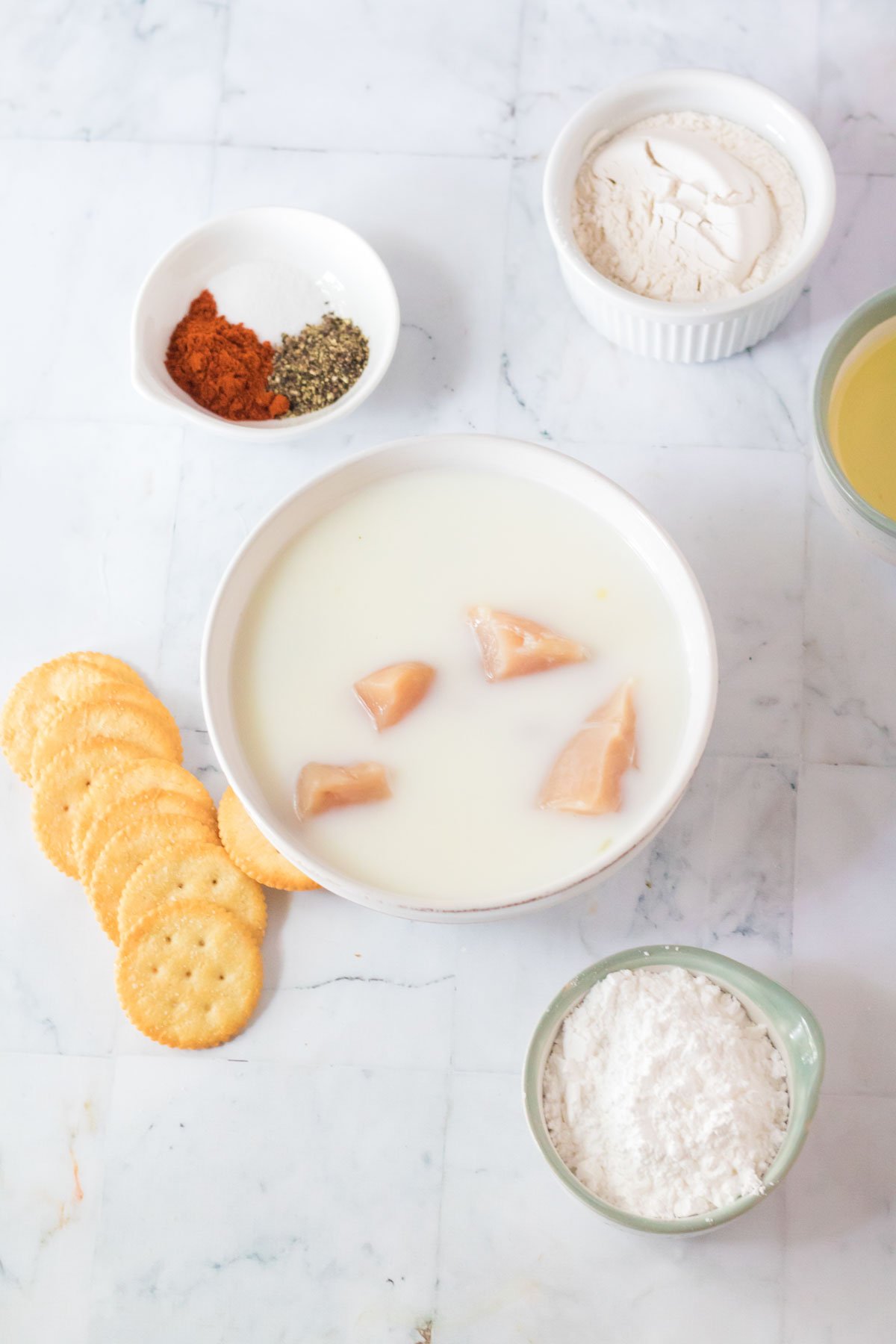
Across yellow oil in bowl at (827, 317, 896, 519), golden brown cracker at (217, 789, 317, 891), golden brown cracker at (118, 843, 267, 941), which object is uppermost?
yellow oil in bowl at (827, 317, 896, 519)

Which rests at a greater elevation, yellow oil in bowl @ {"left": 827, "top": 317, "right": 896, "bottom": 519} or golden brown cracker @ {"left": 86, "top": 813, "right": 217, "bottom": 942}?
yellow oil in bowl @ {"left": 827, "top": 317, "right": 896, "bottom": 519}

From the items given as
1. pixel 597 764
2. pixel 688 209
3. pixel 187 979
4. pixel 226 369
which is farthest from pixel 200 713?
pixel 688 209

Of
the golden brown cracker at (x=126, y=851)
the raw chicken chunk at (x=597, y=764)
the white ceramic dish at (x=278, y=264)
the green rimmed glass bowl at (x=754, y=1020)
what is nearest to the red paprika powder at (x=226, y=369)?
the white ceramic dish at (x=278, y=264)

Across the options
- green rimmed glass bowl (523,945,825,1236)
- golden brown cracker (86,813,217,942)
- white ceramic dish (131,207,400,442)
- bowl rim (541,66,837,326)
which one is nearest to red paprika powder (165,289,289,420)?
white ceramic dish (131,207,400,442)

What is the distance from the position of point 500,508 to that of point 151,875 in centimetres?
55

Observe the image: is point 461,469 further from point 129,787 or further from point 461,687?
point 129,787

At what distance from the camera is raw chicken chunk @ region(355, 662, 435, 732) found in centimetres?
125

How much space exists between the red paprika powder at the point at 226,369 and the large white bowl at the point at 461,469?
0.27m

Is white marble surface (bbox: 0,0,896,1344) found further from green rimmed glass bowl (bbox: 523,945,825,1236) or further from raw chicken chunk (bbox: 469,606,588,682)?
raw chicken chunk (bbox: 469,606,588,682)

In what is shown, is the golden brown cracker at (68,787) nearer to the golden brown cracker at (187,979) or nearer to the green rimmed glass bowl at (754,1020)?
the golden brown cracker at (187,979)

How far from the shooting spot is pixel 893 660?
1.50m

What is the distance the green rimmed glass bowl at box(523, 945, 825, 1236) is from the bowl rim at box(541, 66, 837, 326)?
694mm

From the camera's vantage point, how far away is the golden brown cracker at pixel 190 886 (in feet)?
4.71

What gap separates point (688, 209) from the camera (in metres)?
1.48
